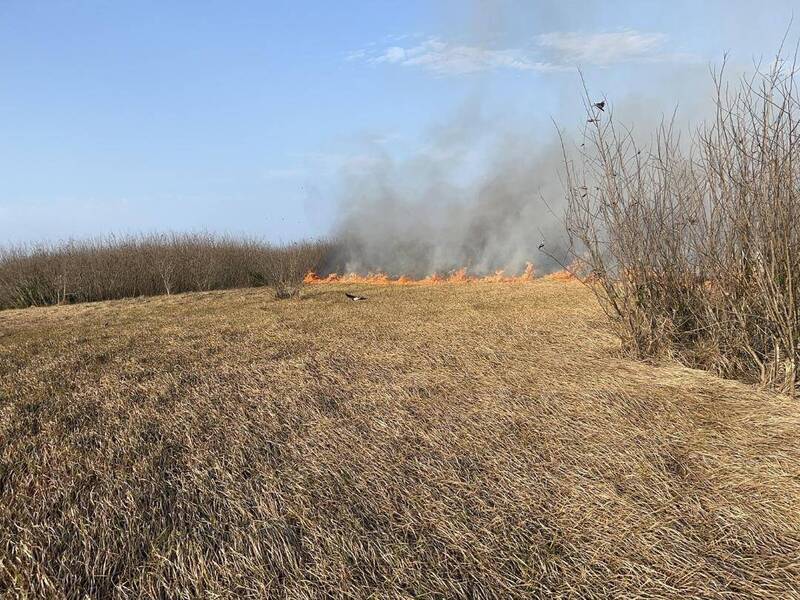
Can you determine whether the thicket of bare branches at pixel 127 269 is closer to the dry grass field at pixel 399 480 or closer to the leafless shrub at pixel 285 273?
the leafless shrub at pixel 285 273

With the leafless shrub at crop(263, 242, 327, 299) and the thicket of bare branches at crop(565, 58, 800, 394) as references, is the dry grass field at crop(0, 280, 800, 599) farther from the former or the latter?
the leafless shrub at crop(263, 242, 327, 299)

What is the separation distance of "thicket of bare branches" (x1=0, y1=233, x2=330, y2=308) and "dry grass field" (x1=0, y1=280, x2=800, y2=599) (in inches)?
419

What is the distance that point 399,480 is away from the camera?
10.1 feet

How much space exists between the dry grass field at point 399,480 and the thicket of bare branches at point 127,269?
10.6 m

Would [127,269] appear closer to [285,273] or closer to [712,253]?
[285,273]

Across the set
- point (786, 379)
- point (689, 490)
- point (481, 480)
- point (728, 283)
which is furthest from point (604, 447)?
point (728, 283)

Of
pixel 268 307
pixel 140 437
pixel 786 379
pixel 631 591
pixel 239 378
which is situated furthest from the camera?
pixel 268 307

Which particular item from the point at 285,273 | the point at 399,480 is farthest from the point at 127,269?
the point at 399,480

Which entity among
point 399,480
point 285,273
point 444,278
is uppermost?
point 285,273

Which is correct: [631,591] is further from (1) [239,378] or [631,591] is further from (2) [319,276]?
(2) [319,276]

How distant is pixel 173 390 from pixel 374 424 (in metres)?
2.18

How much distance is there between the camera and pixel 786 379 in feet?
14.1

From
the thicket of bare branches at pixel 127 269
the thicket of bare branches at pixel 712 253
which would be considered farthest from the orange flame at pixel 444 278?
the thicket of bare branches at pixel 712 253

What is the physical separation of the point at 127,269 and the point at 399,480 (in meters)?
18.7
